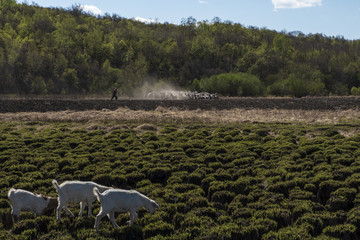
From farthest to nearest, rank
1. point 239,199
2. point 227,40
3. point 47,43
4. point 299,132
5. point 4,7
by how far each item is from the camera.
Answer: point 4,7 < point 227,40 < point 47,43 < point 299,132 < point 239,199

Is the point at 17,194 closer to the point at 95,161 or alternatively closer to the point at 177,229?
the point at 177,229

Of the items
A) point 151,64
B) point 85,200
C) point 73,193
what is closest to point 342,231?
point 85,200

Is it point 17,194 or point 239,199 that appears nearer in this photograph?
point 17,194

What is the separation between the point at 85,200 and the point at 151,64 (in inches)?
3837

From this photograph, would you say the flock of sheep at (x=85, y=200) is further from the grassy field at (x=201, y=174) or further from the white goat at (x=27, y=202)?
the grassy field at (x=201, y=174)

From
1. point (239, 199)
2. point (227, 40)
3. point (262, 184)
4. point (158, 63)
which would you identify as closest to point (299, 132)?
point (262, 184)

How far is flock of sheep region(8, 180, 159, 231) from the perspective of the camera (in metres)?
10.3

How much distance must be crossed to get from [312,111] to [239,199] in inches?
1054

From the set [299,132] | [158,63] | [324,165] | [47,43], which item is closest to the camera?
[324,165]

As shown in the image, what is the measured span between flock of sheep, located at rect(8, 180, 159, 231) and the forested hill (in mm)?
55955

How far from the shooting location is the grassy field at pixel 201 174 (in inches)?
437

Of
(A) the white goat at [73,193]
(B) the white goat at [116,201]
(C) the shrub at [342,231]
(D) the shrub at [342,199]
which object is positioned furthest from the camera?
(D) the shrub at [342,199]

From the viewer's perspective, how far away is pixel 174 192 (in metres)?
14.2

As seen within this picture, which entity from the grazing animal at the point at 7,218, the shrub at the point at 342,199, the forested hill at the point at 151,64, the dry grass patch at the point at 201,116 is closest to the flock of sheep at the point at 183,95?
the dry grass patch at the point at 201,116
